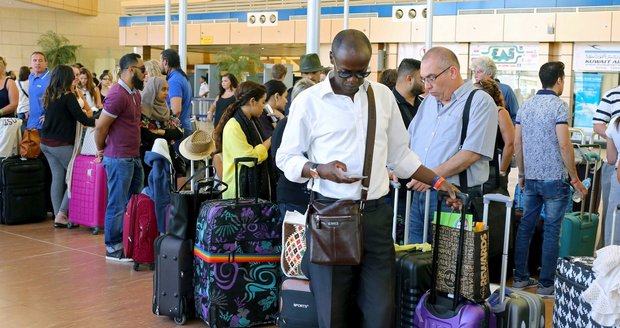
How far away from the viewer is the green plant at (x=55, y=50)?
30.8 metres

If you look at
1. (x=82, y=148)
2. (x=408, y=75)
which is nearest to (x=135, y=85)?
(x=82, y=148)

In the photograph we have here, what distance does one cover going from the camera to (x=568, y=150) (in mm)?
5438

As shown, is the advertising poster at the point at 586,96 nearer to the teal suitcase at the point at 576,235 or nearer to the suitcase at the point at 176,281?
the teal suitcase at the point at 576,235

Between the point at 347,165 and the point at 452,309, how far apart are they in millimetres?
815

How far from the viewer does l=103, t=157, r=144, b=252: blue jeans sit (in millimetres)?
6406

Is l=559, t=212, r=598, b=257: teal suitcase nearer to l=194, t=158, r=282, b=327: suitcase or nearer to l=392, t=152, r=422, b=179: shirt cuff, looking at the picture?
l=194, t=158, r=282, b=327: suitcase

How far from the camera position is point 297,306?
147 inches

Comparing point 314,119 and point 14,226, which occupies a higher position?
point 314,119

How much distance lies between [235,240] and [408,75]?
1.75 metres

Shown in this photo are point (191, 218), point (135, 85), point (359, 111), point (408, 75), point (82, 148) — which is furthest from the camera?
point (82, 148)

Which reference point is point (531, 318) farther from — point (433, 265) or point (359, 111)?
point (359, 111)

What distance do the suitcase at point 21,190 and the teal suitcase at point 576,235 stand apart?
5378 millimetres

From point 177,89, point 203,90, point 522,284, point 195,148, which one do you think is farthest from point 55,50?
point 522,284

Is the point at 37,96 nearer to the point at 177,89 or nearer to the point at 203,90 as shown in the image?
the point at 177,89
